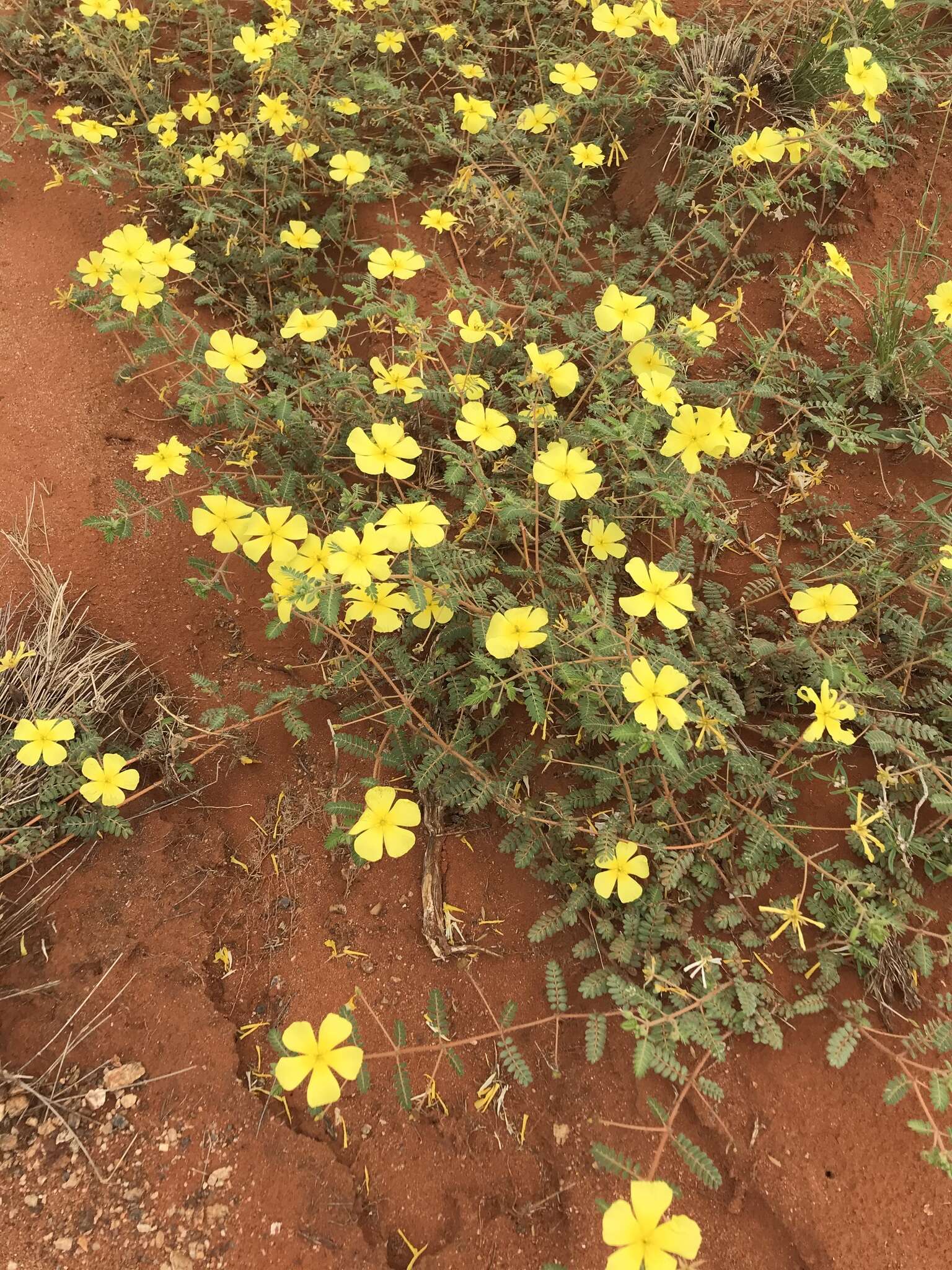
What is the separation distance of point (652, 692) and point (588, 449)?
877 millimetres

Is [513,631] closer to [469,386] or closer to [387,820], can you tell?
[387,820]

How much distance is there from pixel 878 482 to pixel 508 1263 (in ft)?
7.96

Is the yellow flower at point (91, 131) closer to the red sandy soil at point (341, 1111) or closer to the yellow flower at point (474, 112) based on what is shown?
the yellow flower at point (474, 112)

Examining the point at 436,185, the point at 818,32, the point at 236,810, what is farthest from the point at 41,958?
the point at 818,32

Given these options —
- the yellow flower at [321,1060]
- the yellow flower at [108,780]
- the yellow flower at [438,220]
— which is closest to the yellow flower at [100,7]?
the yellow flower at [438,220]

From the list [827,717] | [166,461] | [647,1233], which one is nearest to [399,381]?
[166,461]

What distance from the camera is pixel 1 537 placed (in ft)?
8.31

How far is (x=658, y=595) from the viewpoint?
1757mm

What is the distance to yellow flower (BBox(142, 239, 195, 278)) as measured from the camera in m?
2.22

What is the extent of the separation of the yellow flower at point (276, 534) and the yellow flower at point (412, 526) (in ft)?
0.75

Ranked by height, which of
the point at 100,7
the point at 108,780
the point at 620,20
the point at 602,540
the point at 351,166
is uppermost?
the point at 620,20

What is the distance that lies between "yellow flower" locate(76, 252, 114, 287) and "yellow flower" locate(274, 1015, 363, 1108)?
223 cm

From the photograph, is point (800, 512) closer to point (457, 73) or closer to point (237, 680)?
→ point (237, 680)

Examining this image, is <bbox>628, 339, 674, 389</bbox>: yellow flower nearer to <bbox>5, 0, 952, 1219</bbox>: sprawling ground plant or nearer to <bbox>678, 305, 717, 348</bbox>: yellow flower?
<bbox>5, 0, 952, 1219</bbox>: sprawling ground plant
